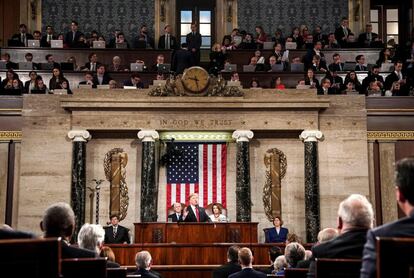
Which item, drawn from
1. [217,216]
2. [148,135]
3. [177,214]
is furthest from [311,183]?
[148,135]

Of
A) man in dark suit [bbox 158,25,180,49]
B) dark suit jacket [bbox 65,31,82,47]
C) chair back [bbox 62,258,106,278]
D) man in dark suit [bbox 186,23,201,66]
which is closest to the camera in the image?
chair back [bbox 62,258,106,278]

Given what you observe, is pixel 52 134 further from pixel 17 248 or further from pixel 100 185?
pixel 17 248

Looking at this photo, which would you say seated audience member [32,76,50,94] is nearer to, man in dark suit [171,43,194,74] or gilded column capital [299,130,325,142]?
man in dark suit [171,43,194,74]

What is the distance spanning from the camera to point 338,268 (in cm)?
410

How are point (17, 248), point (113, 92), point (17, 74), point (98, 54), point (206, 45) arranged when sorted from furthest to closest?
point (206, 45) → point (98, 54) → point (17, 74) → point (113, 92) → point (17, 248)

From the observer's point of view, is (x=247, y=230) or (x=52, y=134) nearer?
(x=247, y=230)

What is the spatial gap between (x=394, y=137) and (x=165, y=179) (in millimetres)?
5381

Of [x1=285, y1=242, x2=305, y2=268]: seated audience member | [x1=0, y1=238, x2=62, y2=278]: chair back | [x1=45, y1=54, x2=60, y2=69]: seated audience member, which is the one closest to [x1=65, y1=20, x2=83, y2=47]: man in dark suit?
[x1=45, y1=54, x2=60, y2=69]: seated audience member

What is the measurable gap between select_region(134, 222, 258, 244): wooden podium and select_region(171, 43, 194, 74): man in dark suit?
4.55m

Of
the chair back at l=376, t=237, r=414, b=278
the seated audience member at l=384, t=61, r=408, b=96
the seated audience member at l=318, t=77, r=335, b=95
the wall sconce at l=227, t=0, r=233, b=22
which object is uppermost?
the wall sconce at l=227, t=0, r=233, b=22

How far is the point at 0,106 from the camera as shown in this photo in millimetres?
15977

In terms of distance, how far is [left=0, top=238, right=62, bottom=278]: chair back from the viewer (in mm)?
3463

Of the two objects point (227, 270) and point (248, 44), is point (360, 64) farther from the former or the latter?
point (227, 270)

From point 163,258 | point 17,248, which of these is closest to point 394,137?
point 163,258
